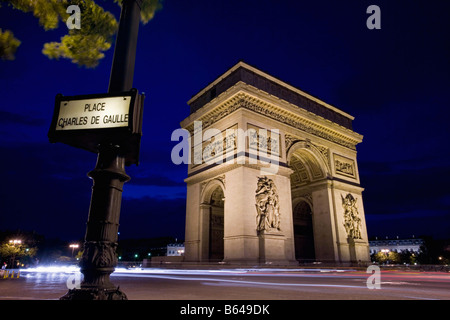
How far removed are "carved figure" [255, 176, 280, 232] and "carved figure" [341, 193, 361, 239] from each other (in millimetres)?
7373

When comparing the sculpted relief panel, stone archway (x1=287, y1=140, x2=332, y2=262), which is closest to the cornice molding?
the sculpted relief panel

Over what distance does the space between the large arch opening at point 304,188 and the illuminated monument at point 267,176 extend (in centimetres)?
8

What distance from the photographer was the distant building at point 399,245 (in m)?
84.2

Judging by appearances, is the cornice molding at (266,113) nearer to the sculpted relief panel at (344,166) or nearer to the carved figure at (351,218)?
the sculpted relief panel at (344,166)

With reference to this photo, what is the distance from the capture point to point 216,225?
1995 cm

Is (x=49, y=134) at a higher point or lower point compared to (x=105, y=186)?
higher

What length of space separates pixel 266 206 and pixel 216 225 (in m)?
5.09

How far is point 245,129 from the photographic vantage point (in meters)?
17.1

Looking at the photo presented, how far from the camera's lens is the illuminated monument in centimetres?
1609

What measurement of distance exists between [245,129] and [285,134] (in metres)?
3.89

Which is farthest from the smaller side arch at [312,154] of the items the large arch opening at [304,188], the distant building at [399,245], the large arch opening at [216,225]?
the distant building at [399,245]

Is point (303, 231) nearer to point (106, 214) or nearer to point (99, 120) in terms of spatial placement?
point (106, 214)
